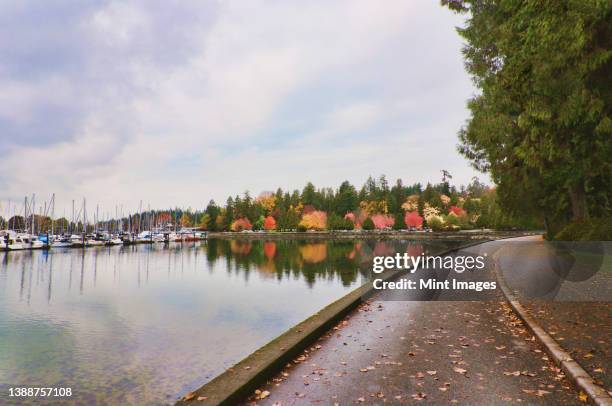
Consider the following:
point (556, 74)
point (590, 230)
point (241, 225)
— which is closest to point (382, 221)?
point (241, 225)

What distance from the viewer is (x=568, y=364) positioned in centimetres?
621

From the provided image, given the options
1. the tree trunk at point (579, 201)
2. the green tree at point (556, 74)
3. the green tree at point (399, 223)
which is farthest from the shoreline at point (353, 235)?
the green tree at point (556, 74)

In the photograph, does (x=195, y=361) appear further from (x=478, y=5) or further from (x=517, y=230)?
(x=517, y=230)

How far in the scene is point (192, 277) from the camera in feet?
104

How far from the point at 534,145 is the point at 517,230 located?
9012cm

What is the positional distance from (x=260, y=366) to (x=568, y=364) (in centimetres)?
465

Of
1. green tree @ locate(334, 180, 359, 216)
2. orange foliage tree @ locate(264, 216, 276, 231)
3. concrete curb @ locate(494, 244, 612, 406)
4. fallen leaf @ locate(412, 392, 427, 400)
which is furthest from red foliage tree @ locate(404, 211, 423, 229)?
fallen leaf @ locate(412, 392, 427, 400)

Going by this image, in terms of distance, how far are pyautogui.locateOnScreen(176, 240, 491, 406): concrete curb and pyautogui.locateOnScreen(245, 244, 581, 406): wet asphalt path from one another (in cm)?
17

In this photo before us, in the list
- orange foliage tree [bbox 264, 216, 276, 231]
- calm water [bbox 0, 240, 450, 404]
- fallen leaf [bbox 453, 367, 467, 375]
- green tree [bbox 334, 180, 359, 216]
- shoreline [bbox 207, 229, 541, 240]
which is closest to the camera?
fallen leaf [bbox 453, 367, 467, 375]

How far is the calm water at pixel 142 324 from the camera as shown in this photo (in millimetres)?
9484

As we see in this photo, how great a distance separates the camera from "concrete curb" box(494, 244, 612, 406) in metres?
5.12

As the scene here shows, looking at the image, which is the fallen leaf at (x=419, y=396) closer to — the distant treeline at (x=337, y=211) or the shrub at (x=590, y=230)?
the shrub at (x=590, y=230)

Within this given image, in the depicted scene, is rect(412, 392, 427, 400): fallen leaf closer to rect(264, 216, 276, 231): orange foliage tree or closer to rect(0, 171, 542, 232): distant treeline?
rect(0, 171, 542, 232): distant treeline

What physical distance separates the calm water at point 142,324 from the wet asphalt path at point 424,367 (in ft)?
10.3
